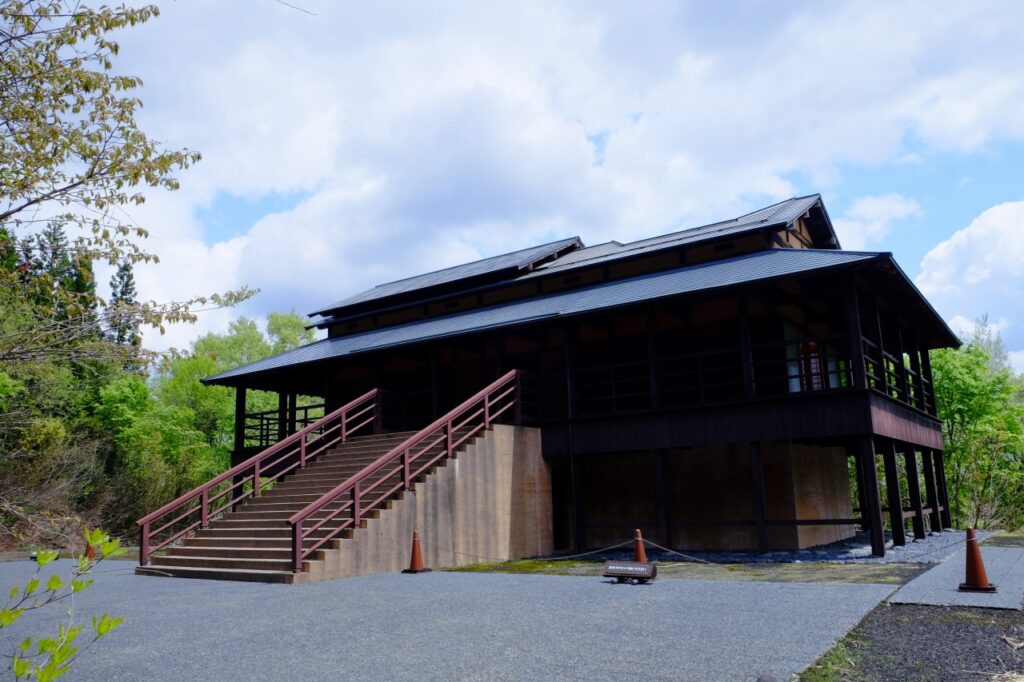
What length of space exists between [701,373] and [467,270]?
11021mm

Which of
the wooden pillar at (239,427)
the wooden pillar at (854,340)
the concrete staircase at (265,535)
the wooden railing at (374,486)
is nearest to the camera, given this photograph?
the wooden railing at (374,486)

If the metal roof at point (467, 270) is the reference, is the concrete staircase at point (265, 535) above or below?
below

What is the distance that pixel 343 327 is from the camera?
88.8 feet

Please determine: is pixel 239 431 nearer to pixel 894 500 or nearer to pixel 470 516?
pixel 470 516

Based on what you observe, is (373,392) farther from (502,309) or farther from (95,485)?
(95,485)

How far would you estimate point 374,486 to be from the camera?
1391cm

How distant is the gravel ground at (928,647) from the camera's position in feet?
19.6

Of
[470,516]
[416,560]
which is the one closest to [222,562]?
[416,560]

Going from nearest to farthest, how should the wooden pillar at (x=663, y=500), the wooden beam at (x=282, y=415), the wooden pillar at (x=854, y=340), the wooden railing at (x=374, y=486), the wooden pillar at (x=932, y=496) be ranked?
the wooden railing at (x=374, y=486) → the wooden pillar at (x=854, y=340) → the wooden pillar at (x=663, y=500) → the wooden pillar at (x=932, y=496) → the wooden beam at (x=282, y=415)

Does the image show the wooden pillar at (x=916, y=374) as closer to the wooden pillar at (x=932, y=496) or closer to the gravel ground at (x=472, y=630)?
the wooden pillar at (x=932, y=496)

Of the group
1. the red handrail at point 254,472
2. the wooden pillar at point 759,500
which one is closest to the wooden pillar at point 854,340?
the wooden pillar at point 759,500

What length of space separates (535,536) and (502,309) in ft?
20.7

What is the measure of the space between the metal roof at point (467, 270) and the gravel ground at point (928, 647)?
16.0 m

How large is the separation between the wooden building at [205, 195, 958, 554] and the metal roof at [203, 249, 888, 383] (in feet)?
0.30
